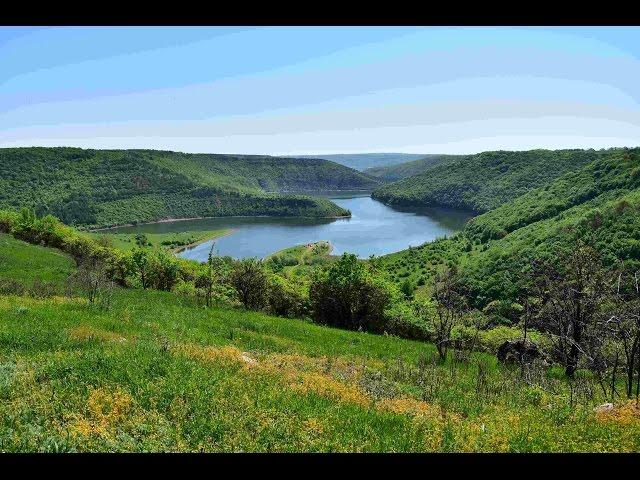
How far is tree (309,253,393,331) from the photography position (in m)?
33.6

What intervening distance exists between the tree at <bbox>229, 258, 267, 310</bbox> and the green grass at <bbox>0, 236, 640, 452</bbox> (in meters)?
21.4

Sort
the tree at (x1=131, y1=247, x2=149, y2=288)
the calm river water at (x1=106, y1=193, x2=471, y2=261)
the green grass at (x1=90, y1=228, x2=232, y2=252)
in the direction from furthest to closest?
the green grass at (x1=90, y1=228, x2=232, y2=252), the calm river water at (x1=106, y1=193, x2=471, y2=261), the tree at (x1=131, y1=247, x2=149, y2=288)

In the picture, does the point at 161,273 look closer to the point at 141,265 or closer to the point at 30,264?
the point at 141,265

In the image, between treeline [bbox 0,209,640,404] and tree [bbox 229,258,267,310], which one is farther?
tree [bbox 229,258,267,310]

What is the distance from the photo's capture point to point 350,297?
111 ft

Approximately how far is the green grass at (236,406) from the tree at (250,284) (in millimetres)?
21441

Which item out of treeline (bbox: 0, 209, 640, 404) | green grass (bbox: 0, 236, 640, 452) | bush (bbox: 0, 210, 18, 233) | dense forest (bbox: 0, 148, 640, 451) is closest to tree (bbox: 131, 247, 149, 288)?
treeline (bbox: 0, 209, 640, 404)

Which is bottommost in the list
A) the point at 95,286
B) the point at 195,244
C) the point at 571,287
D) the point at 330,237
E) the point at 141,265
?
the point at 195,244

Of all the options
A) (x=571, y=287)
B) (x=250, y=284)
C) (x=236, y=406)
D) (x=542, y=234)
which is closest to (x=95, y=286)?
(x=236, y=406)

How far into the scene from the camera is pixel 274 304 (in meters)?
35.5

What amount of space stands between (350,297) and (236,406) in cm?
2703

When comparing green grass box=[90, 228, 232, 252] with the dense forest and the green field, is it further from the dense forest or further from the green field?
the dense forest

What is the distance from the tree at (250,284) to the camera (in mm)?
34469
